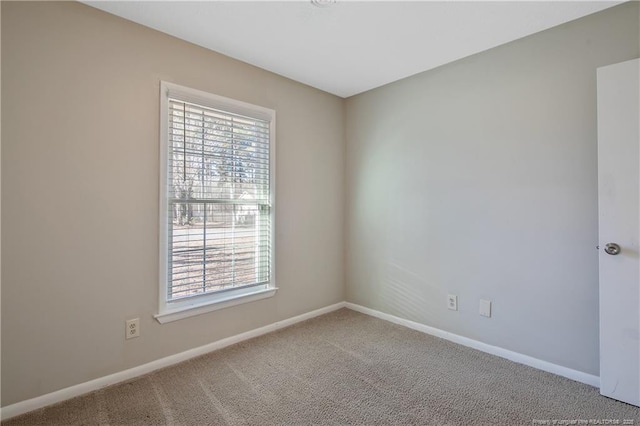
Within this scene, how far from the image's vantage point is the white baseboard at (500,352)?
2.10 metres

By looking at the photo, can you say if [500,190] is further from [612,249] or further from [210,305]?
[210,305]

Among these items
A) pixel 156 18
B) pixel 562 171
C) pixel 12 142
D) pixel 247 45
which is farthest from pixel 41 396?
pixel 562 171

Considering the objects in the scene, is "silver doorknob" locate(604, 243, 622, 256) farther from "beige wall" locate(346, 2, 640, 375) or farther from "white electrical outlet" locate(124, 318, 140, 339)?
"white electrical outlet" locate(124, 318, 140, 339)

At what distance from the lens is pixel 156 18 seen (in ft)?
6.86

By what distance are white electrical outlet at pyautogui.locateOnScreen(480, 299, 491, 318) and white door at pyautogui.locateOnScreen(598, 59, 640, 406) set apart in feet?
2.26

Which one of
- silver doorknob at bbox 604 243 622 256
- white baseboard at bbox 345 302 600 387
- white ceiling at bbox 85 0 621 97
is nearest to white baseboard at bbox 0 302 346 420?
white baseboard at bbox 345 302 600 387

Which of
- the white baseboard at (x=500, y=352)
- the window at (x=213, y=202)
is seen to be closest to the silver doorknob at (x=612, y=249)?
the white baseboard at (x=500, y=352)

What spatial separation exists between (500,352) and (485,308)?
33 centimetres

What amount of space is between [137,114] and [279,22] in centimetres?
112

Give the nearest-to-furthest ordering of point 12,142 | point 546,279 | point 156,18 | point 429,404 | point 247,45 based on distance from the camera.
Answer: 1. point 12,142
2. point 429,404
3. point 156,18
4. point 546,279
5. point 247,45

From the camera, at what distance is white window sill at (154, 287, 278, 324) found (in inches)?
90.1

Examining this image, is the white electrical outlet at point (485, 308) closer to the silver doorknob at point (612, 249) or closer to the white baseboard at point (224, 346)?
the white baseboard at point (224, 346)

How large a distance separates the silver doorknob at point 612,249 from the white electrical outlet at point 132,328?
298cm

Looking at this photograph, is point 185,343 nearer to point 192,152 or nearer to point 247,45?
point 192,152
